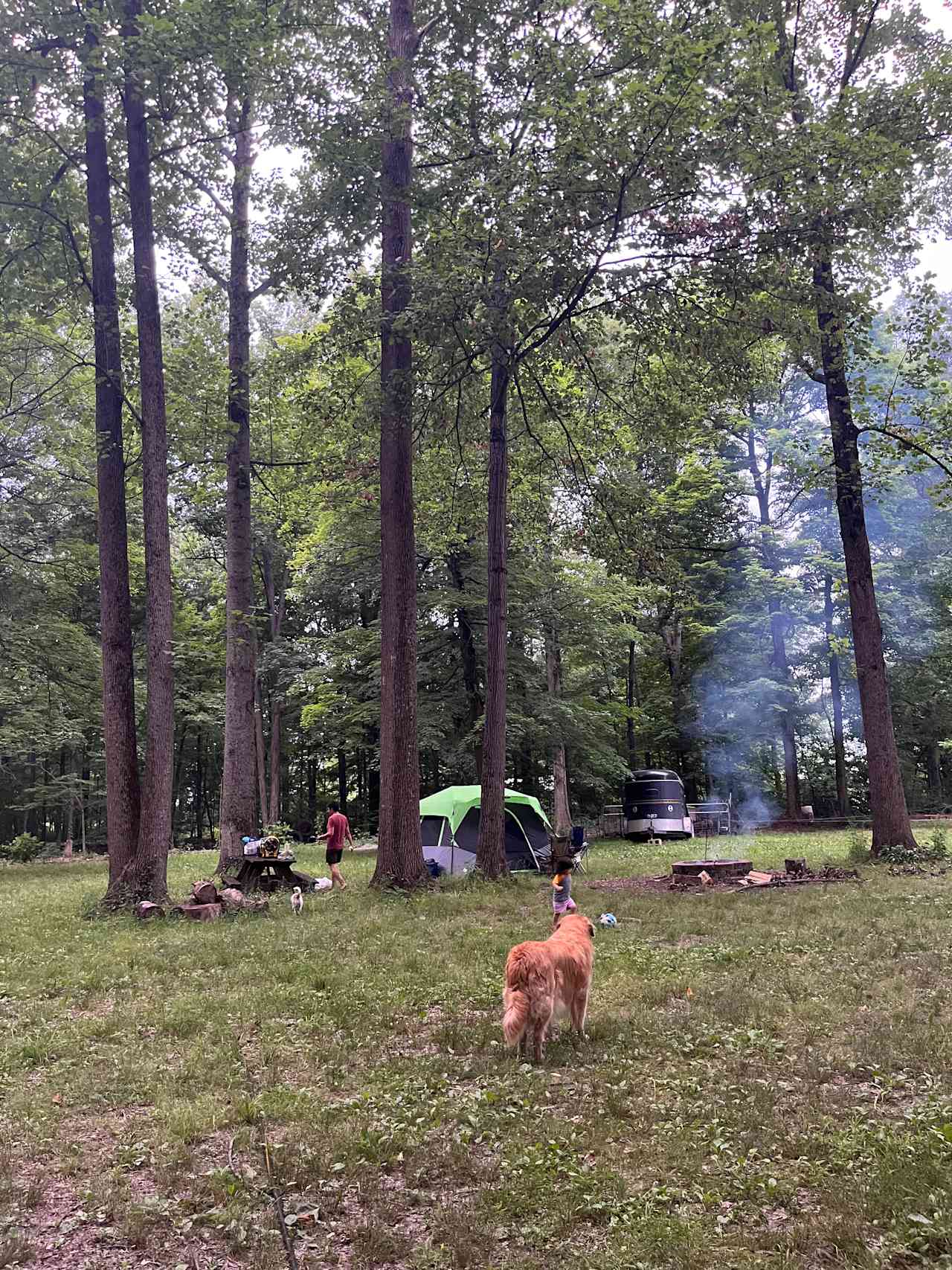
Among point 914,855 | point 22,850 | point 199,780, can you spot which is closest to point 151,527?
point 914,855

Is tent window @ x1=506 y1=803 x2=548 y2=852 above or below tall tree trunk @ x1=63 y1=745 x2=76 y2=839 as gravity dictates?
below

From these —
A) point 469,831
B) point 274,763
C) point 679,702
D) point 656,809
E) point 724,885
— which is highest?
point 679,702

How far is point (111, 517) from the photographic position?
10.7 meters

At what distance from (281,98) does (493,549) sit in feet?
23.6

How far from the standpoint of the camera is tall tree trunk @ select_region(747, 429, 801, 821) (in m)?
27.9

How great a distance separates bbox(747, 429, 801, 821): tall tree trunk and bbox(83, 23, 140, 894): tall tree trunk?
21.5 meters

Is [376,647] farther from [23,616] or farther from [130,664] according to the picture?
[130,664]

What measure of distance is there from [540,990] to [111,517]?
27.9ft

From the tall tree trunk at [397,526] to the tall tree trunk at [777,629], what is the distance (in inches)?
728

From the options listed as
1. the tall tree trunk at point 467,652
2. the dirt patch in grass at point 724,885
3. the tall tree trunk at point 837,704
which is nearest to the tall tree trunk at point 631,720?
the tall tree trunk at point 837,704

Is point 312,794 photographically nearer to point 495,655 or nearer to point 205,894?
point 495,655

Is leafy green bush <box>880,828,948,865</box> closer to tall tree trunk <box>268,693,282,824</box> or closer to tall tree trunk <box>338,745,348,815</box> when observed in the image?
tall tree trunk <box>268,693,282,824</box>

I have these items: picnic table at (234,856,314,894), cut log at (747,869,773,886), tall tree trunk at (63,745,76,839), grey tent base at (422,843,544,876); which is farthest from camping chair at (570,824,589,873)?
tall tree trunk at (63,745,76,839)

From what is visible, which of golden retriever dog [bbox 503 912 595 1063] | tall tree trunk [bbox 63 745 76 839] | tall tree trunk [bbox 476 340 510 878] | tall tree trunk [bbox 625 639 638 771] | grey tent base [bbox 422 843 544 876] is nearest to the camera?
golden retriever dog [bbox 503 912 595 1063]
